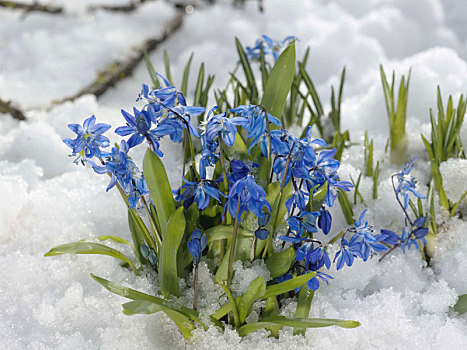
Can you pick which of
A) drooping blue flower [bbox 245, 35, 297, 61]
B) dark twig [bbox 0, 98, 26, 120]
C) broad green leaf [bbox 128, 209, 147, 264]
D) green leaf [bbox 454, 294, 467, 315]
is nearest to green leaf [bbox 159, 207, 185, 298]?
broad green leaf [bbox 128, 209, 147, 264]

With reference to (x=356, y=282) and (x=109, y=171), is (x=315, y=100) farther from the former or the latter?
(x=109, y=171)

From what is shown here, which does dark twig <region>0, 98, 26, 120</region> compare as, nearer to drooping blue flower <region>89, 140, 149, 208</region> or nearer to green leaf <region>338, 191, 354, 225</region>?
drooping blue flower <region>89, 140, 149, 208</region>

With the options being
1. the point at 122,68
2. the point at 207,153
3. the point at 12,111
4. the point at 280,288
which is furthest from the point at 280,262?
the point at 122,68

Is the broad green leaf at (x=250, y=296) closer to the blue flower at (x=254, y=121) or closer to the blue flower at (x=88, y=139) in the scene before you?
the blue flower at (x=254, y=121)

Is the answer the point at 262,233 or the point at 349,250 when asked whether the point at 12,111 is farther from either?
the point at 349,250

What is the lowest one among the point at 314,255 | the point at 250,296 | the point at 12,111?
the point at 12,111

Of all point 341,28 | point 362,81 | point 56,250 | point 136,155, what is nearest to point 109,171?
point 56,250

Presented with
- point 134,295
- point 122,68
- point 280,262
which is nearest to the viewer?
point 134,295
